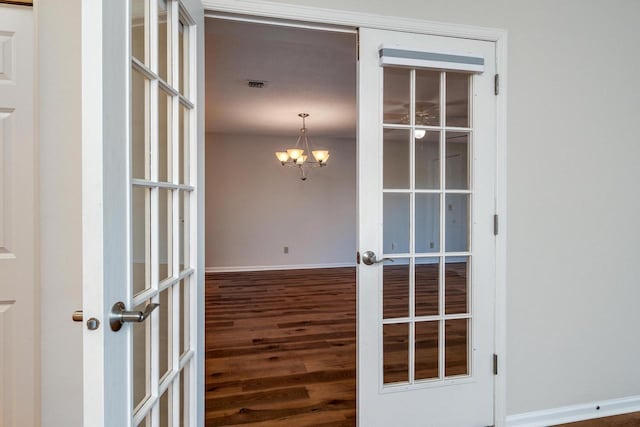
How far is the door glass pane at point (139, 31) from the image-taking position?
1.02 m

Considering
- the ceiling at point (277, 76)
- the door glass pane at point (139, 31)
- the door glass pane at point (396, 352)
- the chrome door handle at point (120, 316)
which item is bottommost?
the door glass pane at point (396, 352)

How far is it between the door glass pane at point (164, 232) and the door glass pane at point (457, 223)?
1442mm

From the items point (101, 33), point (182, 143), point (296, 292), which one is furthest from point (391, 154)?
point (296, 292)

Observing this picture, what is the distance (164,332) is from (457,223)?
1579mm

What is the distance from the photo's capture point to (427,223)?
1.95 m

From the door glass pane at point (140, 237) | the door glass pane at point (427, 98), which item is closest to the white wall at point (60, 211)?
the door glass pane at point (140, 237)

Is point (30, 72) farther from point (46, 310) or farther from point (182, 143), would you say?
point (46, 310)

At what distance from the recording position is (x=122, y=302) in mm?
894

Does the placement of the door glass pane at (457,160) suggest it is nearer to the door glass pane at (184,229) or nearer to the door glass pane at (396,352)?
the door glass pane at (396,352)

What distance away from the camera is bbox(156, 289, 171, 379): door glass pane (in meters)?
1.23

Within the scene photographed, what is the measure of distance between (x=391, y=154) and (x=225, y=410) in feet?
6.14

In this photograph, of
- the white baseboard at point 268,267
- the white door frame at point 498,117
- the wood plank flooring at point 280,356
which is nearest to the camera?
the white door frame at point 498,117

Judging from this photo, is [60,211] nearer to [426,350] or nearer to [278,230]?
[426,350]

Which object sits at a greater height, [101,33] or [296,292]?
[101,33]
